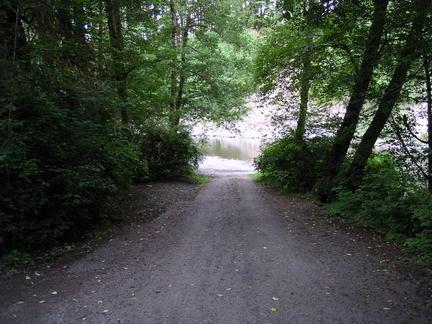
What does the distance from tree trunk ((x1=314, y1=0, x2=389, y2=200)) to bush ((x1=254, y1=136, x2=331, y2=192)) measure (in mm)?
1169

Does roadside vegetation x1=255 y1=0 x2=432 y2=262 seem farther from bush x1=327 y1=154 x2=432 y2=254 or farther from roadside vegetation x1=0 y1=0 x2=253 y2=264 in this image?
roadside vegetation x1=0 y1=0 x2=253 y2=264

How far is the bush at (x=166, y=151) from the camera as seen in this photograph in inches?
632

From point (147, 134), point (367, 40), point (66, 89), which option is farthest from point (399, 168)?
point (147, 134)

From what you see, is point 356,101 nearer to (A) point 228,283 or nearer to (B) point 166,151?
(A) point 228,283

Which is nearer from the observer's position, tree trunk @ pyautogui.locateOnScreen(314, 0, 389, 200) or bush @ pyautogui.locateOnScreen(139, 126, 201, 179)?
tree trunk @ pyautogui.locateOnScreen(314, 0, 389, 200)

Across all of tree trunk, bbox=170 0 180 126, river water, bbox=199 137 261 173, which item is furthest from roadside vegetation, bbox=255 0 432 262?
river water, bbox=199 137 261 173

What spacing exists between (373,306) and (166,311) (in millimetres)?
2212

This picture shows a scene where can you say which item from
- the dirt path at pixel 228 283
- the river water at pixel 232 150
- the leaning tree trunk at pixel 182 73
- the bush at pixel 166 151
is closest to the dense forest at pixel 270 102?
the bush at pixel 166 151

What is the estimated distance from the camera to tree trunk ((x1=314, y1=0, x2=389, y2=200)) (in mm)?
8414

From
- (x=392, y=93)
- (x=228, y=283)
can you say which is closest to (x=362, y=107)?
(x=392, y=93)

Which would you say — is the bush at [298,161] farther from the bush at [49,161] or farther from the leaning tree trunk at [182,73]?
the bush at [49,161]

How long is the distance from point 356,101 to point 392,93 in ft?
3.05

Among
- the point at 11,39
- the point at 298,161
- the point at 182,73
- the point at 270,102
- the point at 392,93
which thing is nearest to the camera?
the point at 11,39

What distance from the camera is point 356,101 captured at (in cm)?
892
